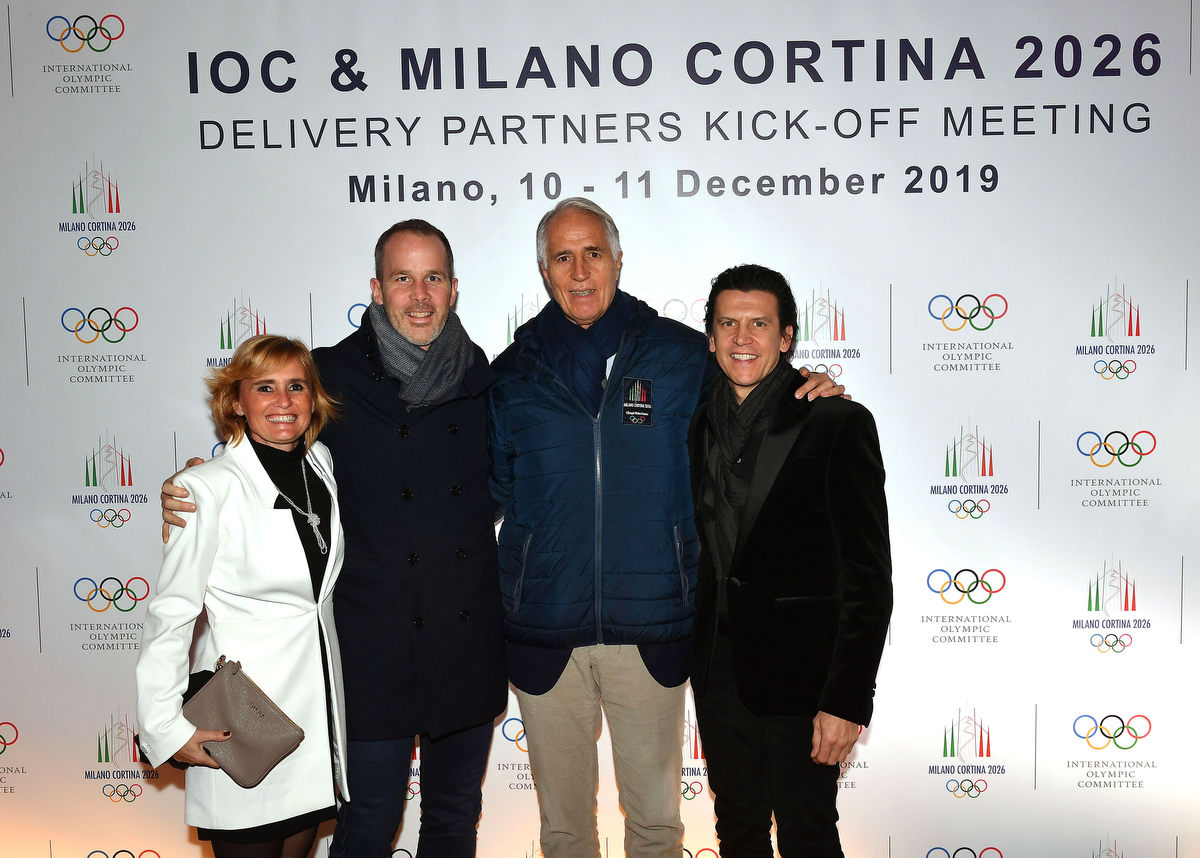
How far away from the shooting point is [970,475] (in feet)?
10.4

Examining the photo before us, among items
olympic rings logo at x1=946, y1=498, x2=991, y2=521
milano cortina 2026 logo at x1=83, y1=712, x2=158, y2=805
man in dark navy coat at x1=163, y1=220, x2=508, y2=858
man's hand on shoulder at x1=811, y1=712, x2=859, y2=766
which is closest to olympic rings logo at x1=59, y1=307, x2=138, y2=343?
man in dark navy coat at x1=163, y1=220, x2=508, y2=858

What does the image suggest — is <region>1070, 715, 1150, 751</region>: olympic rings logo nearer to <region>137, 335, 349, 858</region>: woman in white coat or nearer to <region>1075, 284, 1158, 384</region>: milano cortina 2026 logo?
<region>1075, 284, 1158, 384</region>: milano cortina 2026 logo

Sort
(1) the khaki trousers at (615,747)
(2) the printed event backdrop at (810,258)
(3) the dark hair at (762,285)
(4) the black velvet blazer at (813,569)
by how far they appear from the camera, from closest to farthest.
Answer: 1. (4) the black velvet blazer at (813,569)
2. (3) the dark hair at (762,285)
3. (1) the khaki trousers at (615,747)
4. (2) the printed event backdrop at (810,258)

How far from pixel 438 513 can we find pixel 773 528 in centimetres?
91

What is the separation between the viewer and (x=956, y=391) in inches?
125

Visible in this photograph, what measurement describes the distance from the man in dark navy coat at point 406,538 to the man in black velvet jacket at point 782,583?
662 mm

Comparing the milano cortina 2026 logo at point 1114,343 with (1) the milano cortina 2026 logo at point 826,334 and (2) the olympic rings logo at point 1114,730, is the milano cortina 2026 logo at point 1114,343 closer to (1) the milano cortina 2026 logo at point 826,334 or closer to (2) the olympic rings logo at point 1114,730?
(1) the milano cortina 2026 logo at point 826,334

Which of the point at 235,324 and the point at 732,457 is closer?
the point at 732,457

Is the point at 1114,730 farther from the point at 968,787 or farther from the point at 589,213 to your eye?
the point at 589,213

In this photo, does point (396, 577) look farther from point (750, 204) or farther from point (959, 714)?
point (959, 714)

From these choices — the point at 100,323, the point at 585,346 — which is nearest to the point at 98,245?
the point at 100,323

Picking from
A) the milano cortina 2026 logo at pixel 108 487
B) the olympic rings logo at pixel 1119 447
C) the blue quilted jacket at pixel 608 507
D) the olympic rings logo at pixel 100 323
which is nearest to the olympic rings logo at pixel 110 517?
the milano cortina 2026 logo at pixel 108 487

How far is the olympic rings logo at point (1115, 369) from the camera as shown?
316cm

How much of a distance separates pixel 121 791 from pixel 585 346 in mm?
2712
